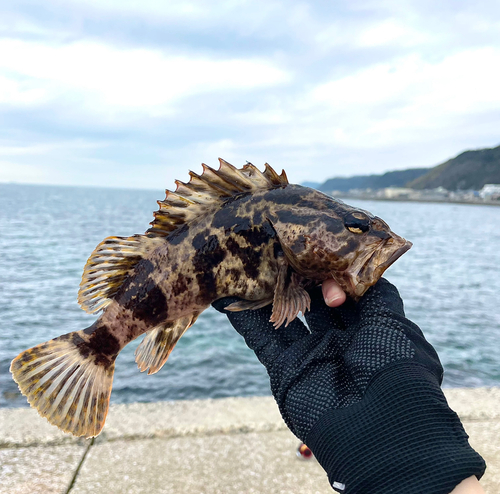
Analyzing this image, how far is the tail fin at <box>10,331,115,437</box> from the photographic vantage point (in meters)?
3.14

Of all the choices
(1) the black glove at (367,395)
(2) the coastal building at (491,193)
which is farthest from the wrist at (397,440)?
(2) the coastal building at (491,193)

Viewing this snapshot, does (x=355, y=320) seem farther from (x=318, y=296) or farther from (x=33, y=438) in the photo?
(x=33, y=438)

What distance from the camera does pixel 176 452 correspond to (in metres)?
4.52

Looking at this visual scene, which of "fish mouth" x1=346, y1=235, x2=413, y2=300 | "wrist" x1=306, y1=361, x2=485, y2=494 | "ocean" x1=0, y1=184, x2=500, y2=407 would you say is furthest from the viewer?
"ocean" x1=0, y1=184, x2=500, y2=407

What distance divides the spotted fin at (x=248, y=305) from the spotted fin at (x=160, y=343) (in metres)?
0.37

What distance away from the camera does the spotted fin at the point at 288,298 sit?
303 cm

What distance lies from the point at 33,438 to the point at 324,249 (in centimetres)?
380

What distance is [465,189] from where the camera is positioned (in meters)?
160

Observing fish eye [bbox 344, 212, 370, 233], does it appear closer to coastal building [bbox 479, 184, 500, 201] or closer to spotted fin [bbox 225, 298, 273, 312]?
spotted fin [bbox 225, 298, 273, 312]

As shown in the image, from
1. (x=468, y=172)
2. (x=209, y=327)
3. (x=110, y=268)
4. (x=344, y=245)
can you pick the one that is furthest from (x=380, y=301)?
(x=468, y=172)

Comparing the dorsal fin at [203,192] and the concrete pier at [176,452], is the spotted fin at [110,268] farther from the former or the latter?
the concrete pier at [176,452]

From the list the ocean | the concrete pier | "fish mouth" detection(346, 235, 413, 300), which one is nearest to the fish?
"fish mouth" detection(346, 235, 413, 300)

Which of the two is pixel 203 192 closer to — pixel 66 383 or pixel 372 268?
pixel 372 268

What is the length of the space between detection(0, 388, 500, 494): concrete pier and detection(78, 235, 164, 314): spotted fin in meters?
1.90
